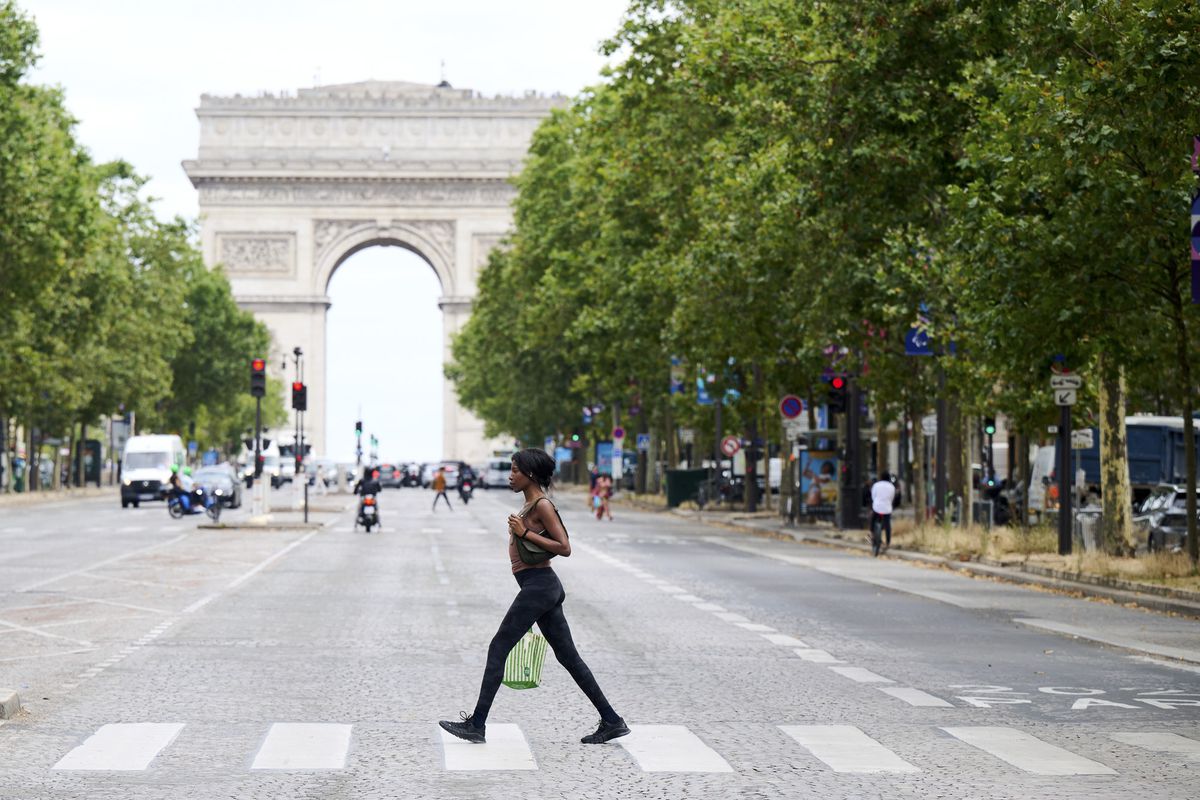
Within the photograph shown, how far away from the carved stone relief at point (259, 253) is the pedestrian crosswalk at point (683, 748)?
4632 inches

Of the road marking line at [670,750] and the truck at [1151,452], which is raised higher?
the truck at [1151,452]

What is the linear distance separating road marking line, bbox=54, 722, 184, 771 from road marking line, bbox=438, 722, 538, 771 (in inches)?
57.5

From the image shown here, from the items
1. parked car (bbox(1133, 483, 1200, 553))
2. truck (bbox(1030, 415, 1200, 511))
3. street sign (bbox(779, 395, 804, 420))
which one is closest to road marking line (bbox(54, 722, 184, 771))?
parked car (bbox(1133, 483, 1200, 553))

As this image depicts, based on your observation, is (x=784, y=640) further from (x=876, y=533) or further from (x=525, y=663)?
(x=876, y=533)

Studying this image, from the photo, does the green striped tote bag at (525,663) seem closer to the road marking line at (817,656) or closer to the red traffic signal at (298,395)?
the road marking line at (817,656)

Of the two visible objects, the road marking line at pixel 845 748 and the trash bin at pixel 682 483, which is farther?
the trash bin at pixel 682 483

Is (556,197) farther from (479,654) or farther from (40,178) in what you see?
(479,654)

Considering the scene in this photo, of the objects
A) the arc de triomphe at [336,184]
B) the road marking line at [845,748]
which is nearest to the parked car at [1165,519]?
the road marking line at [845,748]

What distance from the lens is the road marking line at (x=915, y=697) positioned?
13719 mm

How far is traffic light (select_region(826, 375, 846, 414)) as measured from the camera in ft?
147

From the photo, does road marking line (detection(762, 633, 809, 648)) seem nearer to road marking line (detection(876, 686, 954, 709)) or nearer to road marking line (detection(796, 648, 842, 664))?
road marking line (detection(796, 648, 842, 664))

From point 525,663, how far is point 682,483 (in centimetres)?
5704

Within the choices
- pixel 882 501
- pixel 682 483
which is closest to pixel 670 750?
pixel 882 501

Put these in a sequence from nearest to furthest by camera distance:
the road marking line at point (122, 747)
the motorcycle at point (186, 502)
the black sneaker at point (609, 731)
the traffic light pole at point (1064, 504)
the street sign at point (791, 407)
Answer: the road marking line at point (122, 747)
the black sneaker at point (609, 731)
the traffic light pole at point (1064, 504)
the street sign at point (791, 407)
the motorcycle at point (186, 502)
